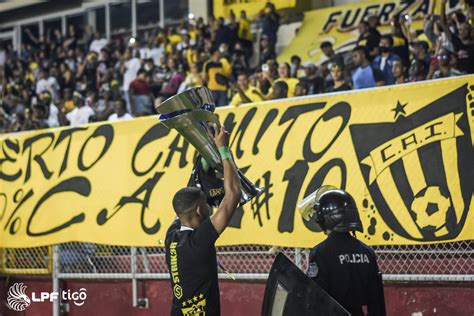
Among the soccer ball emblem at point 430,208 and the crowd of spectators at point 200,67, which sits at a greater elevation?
the crowd of spectators at point 200,67

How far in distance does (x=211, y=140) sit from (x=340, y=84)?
5.45m

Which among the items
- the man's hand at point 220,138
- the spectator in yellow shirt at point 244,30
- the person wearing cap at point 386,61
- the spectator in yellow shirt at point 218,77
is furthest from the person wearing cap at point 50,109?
the man's hand at point 220,138

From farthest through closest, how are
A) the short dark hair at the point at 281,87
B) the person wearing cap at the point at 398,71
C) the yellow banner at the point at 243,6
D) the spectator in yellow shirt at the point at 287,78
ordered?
the yellow banner at the point at 243,6 < the spectator in yellow shirt at the point at 287,78 < the short dark hair at the point at 281,87 < the person wearing cap at the point at 398,71

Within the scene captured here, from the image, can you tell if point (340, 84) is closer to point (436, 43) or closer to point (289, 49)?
point (436, 43)

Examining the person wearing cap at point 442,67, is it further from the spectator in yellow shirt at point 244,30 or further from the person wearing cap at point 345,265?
the spectator in yellow shirt at point 244,30

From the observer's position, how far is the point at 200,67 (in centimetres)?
1575

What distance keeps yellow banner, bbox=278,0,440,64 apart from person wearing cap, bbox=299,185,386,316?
11.2 metres

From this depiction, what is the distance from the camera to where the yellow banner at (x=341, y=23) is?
17.2 meters

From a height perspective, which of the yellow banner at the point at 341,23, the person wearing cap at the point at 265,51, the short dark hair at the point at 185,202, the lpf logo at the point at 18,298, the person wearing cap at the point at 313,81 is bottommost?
the lpf logo at the point at 18,298

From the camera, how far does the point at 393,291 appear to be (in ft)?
25.6

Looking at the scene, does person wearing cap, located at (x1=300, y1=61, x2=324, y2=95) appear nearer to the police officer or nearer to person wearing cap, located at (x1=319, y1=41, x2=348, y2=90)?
person wearing cap, located at (x1=319, y1=41, x2=348, y2=90)

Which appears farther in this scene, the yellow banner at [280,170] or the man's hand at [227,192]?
the yellow banner at [280,170]

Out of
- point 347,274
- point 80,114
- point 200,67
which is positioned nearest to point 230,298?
point 347,274

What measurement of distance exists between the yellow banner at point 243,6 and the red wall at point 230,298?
11.0 m
